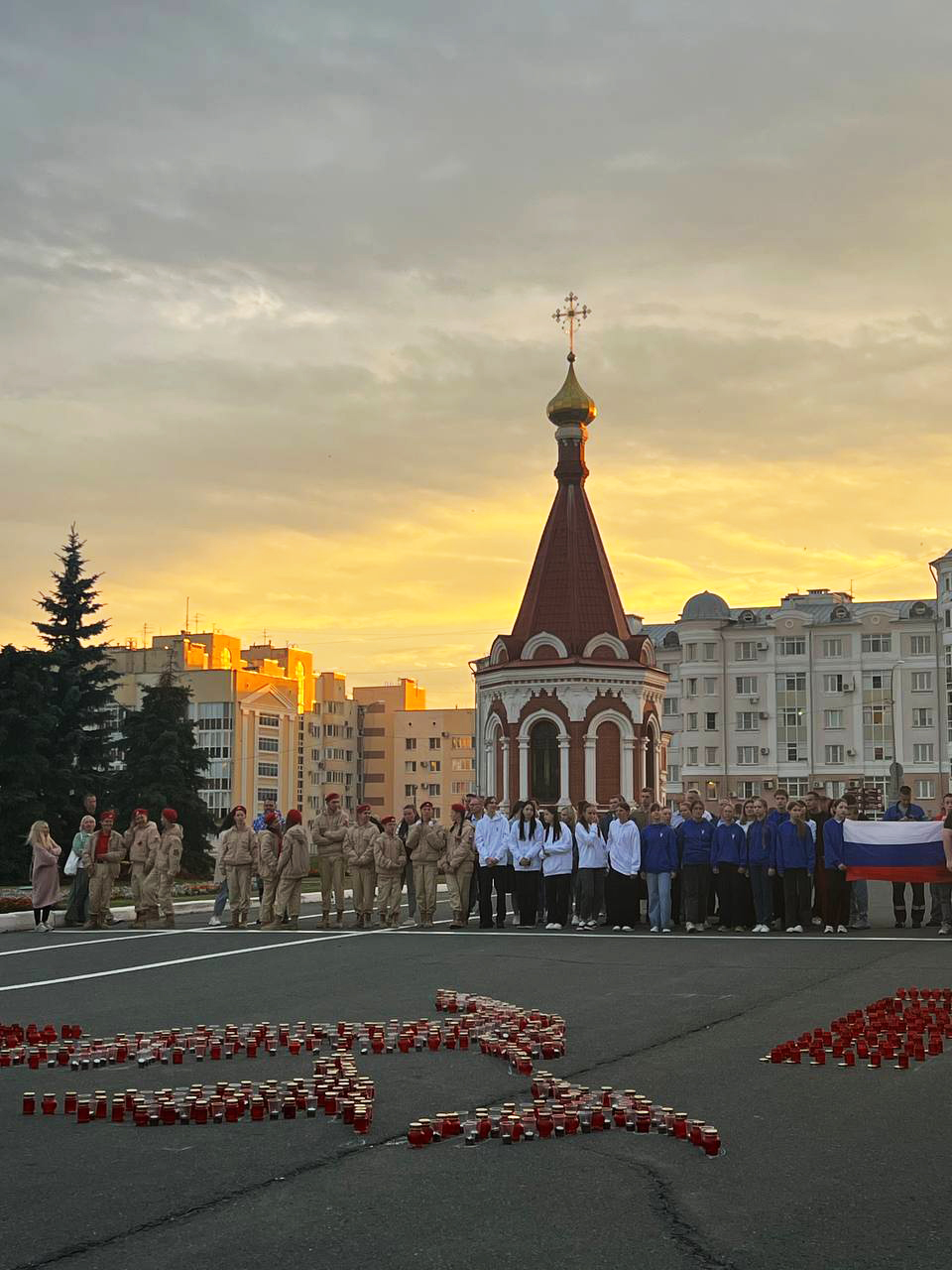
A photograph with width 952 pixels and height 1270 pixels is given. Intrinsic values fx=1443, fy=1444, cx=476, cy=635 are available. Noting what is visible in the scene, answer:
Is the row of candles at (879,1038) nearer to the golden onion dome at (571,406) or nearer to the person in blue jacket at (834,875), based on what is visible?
the person in blue jacket at (834,875)

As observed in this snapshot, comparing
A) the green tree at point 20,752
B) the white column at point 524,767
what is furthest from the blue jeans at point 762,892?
the green tree at point 20,752

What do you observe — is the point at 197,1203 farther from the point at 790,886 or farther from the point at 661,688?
the point at 661,688

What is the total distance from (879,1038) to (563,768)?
32.4 meters

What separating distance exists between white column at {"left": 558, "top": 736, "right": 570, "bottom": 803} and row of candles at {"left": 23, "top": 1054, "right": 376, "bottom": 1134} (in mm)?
34116

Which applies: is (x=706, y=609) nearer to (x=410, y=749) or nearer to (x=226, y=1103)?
(x=410, y=749)

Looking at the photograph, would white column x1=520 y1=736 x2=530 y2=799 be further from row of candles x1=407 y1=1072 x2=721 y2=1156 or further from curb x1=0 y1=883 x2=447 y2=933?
row of candles x1=407 y1=1072 x2=721 y2=1156

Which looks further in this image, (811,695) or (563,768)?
(811,695)

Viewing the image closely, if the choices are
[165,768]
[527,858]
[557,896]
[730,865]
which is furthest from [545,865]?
[165,768]

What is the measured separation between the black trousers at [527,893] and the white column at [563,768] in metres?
20.5

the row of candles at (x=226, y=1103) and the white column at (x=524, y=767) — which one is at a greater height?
the white column at (x=524, y=767)

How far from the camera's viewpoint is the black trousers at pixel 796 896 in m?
19.9

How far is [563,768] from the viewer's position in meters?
42.5

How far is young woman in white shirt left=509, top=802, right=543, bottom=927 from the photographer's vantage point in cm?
2158

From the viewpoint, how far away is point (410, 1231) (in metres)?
5.67
